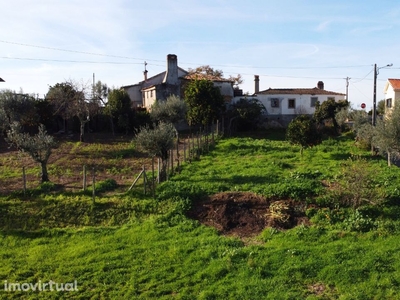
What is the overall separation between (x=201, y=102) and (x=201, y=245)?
70.5ft

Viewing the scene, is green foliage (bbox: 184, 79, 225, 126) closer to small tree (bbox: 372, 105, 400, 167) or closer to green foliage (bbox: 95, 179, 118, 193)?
small tree (bbox: 372, 105, 400, 167)

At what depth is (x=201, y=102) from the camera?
3072cm

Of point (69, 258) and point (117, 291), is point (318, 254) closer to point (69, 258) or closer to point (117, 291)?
point (117, 291)

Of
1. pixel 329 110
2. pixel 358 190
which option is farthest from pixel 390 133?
pixel 329 110

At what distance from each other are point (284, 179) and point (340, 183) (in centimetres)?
247

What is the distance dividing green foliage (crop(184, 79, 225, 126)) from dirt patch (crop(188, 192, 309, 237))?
687 inches

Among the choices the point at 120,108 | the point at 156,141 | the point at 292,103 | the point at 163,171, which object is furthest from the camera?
the point at 292,103

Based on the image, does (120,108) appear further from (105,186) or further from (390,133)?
(390,133)

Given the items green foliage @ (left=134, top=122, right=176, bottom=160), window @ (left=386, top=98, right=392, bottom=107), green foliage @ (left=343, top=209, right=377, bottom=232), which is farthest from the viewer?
window @ (left=386, top=98, right=392, bottom=107)

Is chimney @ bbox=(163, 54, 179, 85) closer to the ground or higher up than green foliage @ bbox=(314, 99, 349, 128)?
higher up

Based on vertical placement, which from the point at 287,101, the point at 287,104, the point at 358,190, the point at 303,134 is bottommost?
the point at 358,190

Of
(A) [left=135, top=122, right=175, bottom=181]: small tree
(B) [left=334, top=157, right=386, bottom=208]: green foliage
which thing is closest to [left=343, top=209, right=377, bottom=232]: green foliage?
(B) [left=334, top=157, right=386, bottom=208]: green foliage

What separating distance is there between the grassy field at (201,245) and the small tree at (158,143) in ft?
4.56

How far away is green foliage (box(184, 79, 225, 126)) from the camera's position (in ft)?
100
